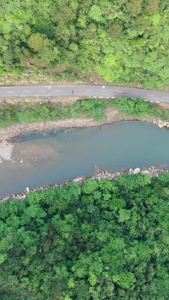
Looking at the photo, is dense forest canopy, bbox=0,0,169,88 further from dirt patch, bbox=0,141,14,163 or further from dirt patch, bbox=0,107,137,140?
dirt patch, bbox=0,141,14,163

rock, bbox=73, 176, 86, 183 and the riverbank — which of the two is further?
the riverbank

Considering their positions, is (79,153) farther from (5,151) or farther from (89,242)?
(89,242)

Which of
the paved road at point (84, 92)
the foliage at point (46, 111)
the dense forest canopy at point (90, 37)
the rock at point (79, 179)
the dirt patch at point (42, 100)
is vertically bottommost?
the rock at point (79, 179)

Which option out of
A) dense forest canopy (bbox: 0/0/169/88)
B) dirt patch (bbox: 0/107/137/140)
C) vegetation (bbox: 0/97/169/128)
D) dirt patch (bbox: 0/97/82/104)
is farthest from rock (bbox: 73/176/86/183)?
dense forest canopy (bbox: 0/0/169/88)

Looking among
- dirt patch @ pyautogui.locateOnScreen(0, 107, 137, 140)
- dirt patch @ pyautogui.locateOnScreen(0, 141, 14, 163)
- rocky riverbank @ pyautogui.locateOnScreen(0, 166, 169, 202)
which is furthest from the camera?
dirt patch @ pyautogui.locateOnScreen(0, 141, 14, 163)

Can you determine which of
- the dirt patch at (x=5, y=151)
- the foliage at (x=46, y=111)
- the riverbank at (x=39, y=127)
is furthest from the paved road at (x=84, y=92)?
the dirt patch at (x=5, y=151)

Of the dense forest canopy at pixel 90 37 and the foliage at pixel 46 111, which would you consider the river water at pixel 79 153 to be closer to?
the foliage at pixel 46 111

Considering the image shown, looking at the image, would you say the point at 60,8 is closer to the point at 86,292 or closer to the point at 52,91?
the point at 52,91
